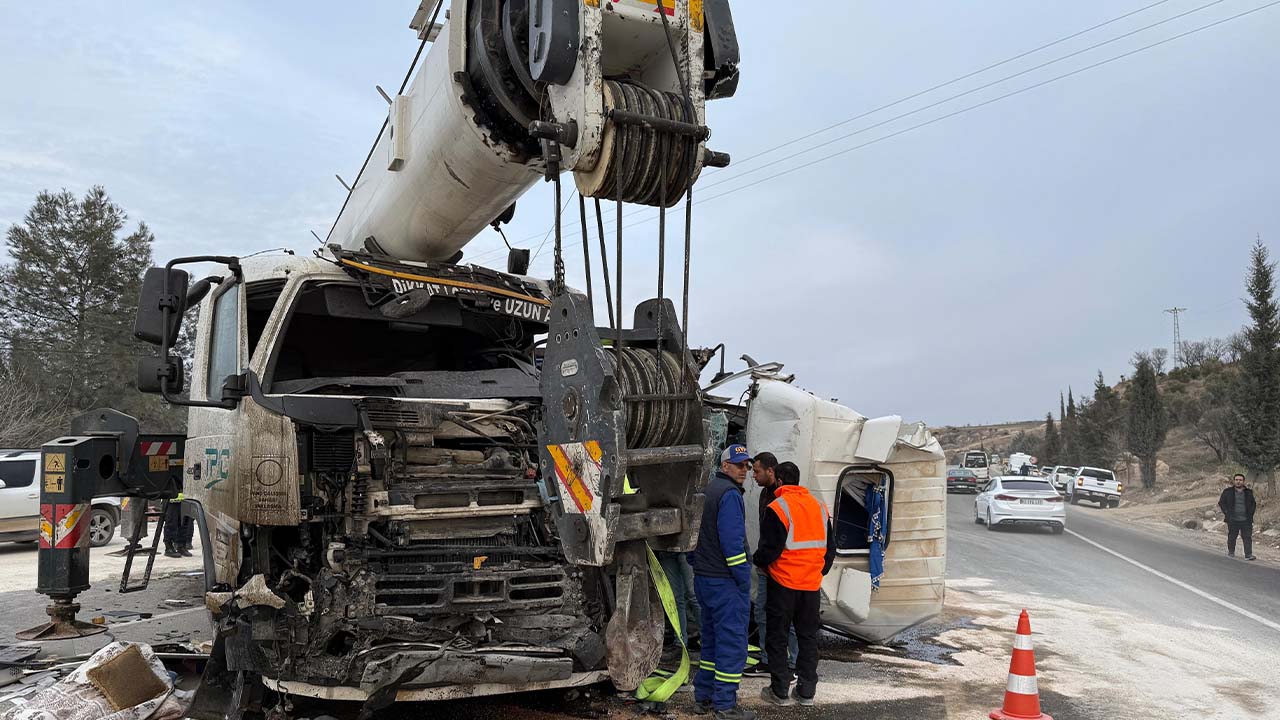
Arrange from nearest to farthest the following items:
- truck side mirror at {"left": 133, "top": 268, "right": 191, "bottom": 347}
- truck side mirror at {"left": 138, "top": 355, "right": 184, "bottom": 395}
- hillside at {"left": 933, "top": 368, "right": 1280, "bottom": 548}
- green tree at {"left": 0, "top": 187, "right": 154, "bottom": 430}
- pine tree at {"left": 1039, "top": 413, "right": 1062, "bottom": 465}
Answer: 1. truck side mirror at {"left": 133, "top": 268, "right": 191, "bottom": 347}
2. truck side mirror at {"left": 138, "top": 355, "right": 184, "bottom": 395}
3. hillside at {"left": 933, "top": 368, "right": 1280, "bottom": 548}
4. green tree at {"left": 0, "top": 187, "right": 154, "bottom": 430}
5. pine tree at {"left": 1039, "top": 413, "right": 1062, "bottom": 465}

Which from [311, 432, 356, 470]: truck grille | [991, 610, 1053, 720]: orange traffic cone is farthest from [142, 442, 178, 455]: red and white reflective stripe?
[991, 610, 1053, 720]: orange traffic cone

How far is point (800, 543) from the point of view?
20.0ft

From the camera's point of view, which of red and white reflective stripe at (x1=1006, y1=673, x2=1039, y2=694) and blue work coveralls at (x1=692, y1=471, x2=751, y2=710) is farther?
blue work coveralls at (x1=692, y1=471, x2=751, y2=710)

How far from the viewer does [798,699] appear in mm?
5926

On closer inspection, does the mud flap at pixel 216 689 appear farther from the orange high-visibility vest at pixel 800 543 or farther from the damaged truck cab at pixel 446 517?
the orange high-visibility vest at pixel 800 543

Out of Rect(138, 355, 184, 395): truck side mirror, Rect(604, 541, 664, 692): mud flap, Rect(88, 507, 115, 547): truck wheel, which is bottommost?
Rect(88, 507, 115, 547): truck wheel

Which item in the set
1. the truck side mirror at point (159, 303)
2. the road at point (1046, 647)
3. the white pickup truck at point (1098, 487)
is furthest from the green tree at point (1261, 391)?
the truck side mirror at point (159, 303)

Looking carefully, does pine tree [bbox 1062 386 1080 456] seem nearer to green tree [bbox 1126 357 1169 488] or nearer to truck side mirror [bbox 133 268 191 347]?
green tree [bbox 1126 357 1169 488]

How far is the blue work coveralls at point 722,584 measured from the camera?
5582 mm

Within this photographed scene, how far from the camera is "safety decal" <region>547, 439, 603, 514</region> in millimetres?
3660

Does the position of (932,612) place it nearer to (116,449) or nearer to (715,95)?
(715,95)

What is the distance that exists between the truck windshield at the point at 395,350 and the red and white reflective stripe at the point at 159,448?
71.0 inches

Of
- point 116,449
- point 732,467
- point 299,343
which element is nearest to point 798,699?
point 732,467

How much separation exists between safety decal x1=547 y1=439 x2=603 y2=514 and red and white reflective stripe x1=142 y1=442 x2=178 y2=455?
4.07m
